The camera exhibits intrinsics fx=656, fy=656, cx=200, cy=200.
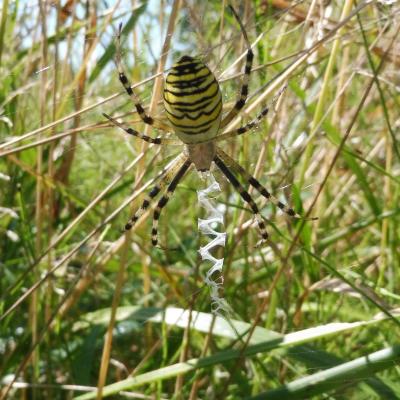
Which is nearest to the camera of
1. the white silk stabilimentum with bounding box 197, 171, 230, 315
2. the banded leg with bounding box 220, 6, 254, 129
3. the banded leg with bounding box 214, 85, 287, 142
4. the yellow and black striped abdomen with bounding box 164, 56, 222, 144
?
A: the yellow and black striped abdomen with bounding box 164, 56, 222, 144

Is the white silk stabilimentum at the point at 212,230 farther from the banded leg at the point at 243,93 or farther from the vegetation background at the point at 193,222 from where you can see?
the banded leg at the point at 243,93

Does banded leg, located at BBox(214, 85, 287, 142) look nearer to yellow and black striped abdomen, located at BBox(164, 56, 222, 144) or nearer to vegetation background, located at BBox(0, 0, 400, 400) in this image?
vegetation background, located at BBox(0, 0, 400, 400)

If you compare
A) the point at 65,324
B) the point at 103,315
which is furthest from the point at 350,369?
the point at 65,324

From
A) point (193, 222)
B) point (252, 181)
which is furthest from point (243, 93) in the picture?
point (193, 222)

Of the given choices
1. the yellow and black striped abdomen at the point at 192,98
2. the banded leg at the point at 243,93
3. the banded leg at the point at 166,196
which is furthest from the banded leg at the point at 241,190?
the yellow and black striped abdomen at the point at 192,98

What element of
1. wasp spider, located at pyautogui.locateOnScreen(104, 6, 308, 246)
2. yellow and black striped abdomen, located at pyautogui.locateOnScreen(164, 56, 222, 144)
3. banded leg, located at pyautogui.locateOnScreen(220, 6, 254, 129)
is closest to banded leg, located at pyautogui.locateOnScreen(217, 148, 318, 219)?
wasp spider, located at pyautogui.locateOnScreen(104, 6, 308, 246)

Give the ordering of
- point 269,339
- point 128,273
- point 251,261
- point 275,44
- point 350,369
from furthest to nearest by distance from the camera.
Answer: point 128,273
point 251,261
point 275,44
point 269,339
point 350,369

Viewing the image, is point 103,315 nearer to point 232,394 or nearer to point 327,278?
point 232,394

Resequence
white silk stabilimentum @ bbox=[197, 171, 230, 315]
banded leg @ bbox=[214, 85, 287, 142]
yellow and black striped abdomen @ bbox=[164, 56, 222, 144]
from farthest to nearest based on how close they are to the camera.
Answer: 1. white silk stabilimentum @ bbox=[197, 171, 230, 315]
2. banded leg @ bbox=[214, 85, 287, 142]
3. yellow and black striped abdomen @ bbox=[164, 56, 222, 144]
